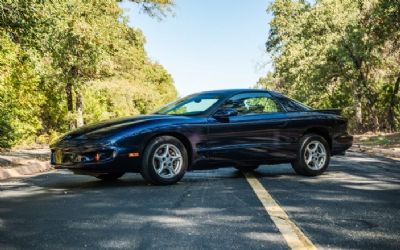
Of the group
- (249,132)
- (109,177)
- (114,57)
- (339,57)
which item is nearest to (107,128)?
(109,177)

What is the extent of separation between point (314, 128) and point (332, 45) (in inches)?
866

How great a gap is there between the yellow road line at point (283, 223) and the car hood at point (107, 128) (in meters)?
1.83

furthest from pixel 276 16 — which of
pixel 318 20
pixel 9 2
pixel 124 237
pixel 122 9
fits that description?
pixel 124 237

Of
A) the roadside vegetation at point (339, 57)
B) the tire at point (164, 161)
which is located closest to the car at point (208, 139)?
the tire at point (164, 161)

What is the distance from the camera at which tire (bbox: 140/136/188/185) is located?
7156mm

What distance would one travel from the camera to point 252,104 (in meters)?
8.30

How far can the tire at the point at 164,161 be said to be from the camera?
7156 mm

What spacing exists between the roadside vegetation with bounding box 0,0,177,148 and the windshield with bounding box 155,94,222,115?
13.8 ft

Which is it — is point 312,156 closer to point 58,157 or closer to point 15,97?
point 58,157

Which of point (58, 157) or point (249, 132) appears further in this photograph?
point (249, 132)

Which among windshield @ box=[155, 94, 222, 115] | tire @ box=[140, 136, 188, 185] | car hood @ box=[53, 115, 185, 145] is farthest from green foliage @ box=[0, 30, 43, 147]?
tire @ box=[140, 136, 188, 185]

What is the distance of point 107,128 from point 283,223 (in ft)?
11.5

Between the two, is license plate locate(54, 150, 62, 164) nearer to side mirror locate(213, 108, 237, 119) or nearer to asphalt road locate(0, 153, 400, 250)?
asphalt road locate(0, 153, 400, 250)

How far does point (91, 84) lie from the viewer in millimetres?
22797
